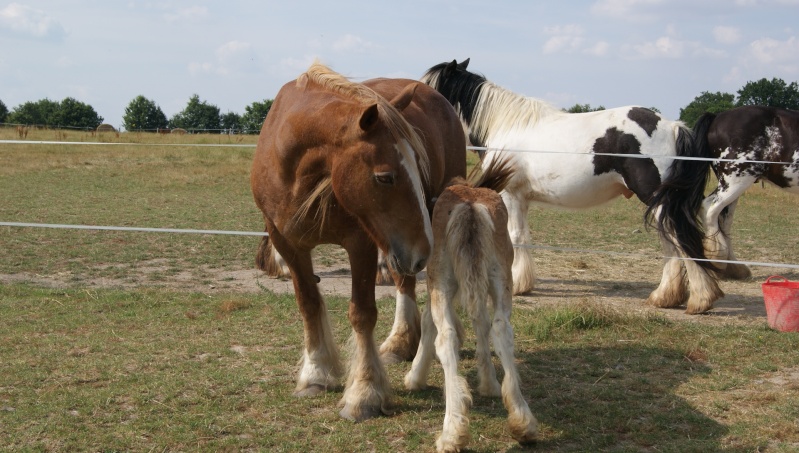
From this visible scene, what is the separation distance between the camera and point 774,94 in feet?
131

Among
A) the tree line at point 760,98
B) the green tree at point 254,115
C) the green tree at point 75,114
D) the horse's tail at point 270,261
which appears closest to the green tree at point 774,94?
the tree line at point 760,98

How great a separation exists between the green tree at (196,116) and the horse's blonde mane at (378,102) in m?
53.1

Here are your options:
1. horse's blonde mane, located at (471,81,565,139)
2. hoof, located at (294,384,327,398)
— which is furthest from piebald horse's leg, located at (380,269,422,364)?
horse's blonde mane, located at (471,81,565,139)

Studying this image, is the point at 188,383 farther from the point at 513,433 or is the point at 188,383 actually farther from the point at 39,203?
the point at 39,203

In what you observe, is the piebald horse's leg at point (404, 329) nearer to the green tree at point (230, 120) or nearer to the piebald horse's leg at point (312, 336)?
the piebald horse's leg at point (312, 336)

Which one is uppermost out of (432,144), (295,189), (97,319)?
(432,144)

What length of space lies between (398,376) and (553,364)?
1.10 m

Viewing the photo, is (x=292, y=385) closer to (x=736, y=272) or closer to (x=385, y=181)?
(x=385, y=181)

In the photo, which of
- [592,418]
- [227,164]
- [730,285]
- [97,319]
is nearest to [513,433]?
[592,418]

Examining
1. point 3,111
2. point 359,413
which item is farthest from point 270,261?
point 3,111

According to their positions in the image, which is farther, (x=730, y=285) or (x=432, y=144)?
(x=730, y=285)

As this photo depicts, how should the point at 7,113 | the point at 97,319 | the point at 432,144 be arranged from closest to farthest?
the point at 432,144 → the point at 97,319 → the point at 7,113

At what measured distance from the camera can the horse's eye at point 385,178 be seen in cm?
343

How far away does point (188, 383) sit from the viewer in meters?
4.38
